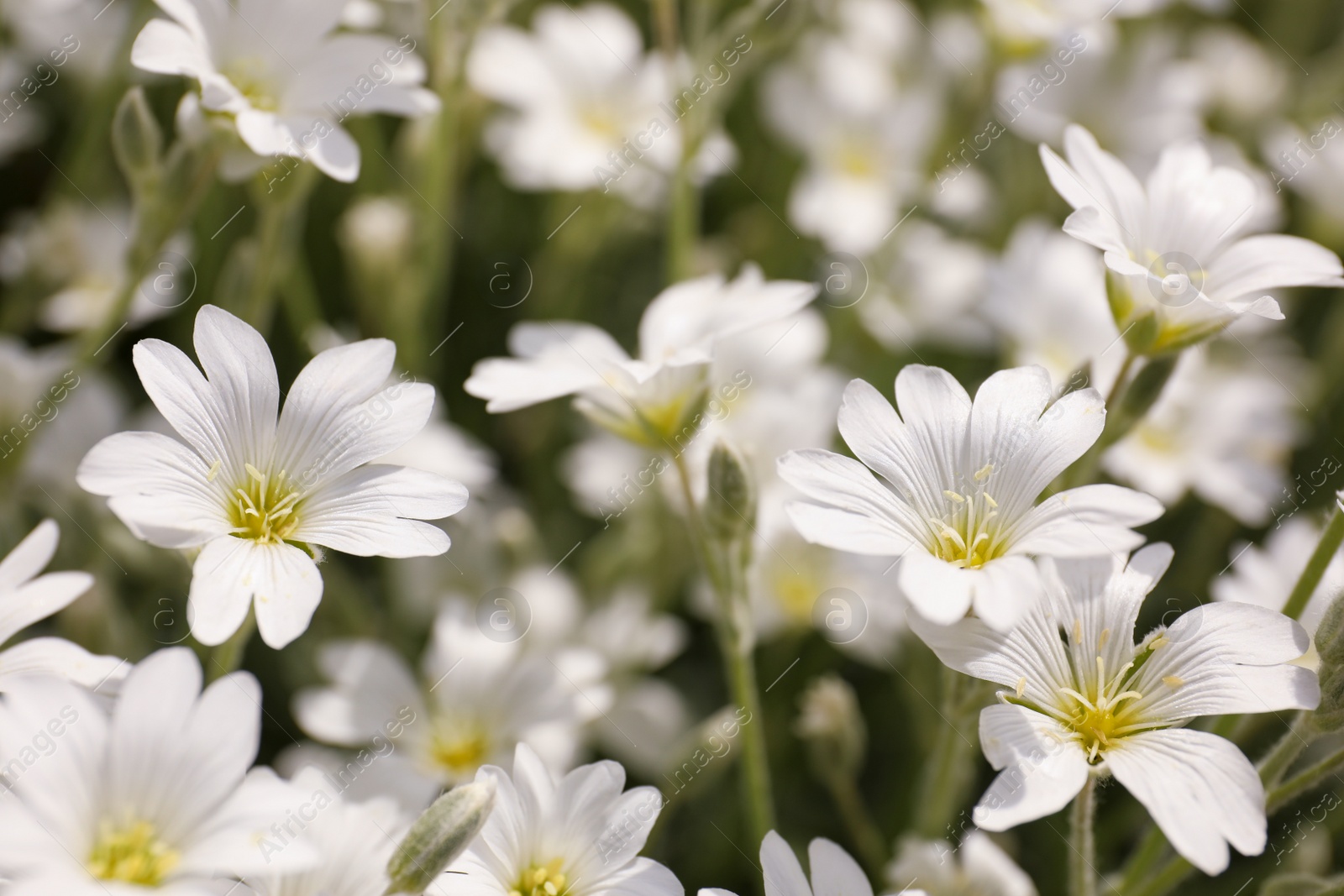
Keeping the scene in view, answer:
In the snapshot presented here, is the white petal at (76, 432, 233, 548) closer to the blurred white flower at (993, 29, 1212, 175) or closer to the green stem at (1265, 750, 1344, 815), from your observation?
the green stem at (1265, 750, 1344, 815)

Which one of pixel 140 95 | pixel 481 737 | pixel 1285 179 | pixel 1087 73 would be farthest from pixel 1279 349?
pixel 140 95

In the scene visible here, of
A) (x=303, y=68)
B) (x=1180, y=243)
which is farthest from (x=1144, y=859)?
(x=303, y=68)

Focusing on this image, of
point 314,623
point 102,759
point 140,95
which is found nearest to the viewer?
point 102,759

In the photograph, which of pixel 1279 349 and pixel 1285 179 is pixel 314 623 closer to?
pixel 1279 349

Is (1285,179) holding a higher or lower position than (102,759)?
lower

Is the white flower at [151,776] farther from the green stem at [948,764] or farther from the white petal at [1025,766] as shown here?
the green stem at [948,764]
